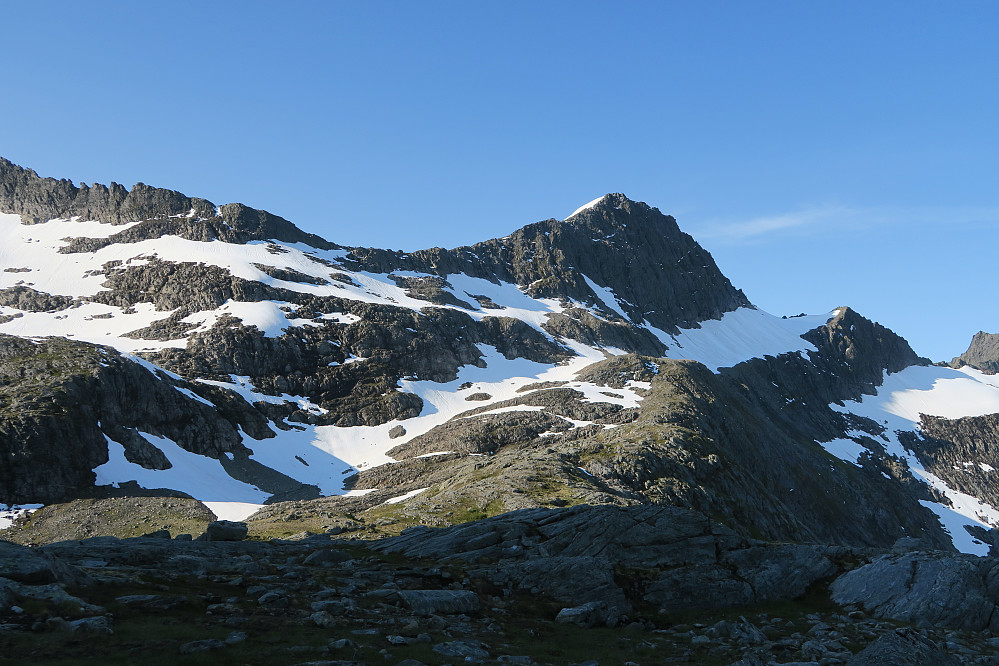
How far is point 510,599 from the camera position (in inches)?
1409

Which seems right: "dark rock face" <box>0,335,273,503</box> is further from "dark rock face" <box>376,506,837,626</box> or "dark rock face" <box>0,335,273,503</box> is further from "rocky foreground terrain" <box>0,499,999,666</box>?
"dark rock face" <box>376,506,837,626</box>

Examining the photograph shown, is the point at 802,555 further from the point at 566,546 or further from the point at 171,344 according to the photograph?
the point at 171,344

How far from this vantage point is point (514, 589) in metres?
37.7

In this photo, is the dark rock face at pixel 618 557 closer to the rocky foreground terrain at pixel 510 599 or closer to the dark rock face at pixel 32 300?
the rocky foreground terrain at pixel 510 599

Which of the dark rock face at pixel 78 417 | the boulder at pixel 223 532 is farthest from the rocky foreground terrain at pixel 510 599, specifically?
the dark rock face at pixel 78 417

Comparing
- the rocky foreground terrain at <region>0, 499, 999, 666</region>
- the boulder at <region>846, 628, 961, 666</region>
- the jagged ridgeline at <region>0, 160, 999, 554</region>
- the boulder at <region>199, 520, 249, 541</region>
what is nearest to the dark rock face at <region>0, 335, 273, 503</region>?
the jagged ridgeline at <region>0, 160, 999, 554</region>

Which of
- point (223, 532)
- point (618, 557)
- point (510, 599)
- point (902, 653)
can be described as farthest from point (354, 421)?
point (902, 653)

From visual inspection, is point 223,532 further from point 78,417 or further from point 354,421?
point 354,421

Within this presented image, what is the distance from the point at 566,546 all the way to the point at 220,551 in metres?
23.4

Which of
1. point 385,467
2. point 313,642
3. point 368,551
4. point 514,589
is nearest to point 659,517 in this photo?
point 514,589

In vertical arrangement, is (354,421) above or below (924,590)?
above

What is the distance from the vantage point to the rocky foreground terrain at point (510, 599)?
2278cm

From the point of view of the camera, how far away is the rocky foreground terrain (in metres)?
22.8

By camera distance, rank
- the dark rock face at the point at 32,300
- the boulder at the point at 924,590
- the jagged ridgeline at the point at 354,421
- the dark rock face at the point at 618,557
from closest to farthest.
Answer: the boulder at the point at 924,590
the dark rock face at the point at 618,557
the jagged ridgeline at the point at 354,421
the dark rock face at the point at 32,300
